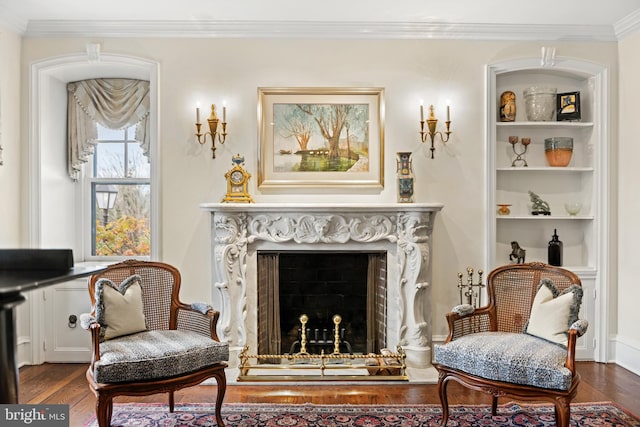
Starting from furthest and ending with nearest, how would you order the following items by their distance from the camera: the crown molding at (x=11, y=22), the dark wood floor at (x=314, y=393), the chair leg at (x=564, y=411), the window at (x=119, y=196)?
1. the window at (x=119, y=196)
2. the crown molding at (x=11, y=22)
3. the dark wood floor at (x=314, y=393)
4. the chair leg at (x=564, y=411)

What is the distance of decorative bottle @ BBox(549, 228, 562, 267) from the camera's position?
4.11 metres

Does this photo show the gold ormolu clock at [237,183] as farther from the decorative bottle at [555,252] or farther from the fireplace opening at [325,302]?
the decorative bottle at [555,252]

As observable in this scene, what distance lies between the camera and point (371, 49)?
13.3 ft

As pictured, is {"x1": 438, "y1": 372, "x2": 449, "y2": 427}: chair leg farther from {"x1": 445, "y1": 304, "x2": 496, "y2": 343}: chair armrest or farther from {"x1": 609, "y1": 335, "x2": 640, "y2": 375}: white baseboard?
{"x1": 609, "y1": 335, "x2": 640, "y2": 375}: white baseboard

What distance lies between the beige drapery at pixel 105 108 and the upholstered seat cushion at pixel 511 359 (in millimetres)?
3140

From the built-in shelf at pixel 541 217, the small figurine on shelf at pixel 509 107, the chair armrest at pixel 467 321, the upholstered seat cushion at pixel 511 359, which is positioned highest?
the small figurine on shelf at pixel 509 107

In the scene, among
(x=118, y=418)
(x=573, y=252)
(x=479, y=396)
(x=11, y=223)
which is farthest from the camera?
(x=573, y=252)

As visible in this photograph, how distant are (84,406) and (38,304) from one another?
50.0 inches

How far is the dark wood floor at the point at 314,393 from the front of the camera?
3.25m

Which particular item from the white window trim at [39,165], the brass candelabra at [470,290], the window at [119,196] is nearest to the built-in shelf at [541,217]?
the brass candelabra at [470,290]

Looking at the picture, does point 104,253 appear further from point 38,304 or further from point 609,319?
point 609,319

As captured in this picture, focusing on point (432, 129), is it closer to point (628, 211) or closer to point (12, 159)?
point (628, 211)

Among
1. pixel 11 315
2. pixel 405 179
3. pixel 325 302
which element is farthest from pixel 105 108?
pixel 11 315

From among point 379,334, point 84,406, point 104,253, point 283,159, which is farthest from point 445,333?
point 104,253
